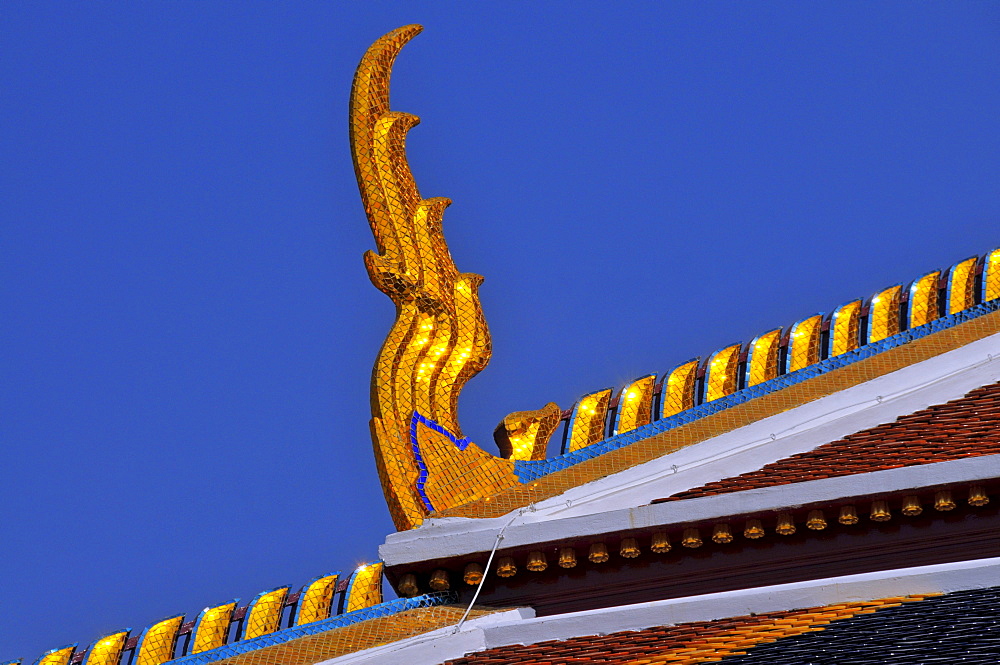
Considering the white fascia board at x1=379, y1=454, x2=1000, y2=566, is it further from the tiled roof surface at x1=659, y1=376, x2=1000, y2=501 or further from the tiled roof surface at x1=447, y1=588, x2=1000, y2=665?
the tiled roof surface at x1=447, y1=588, x2=1000, y2=665

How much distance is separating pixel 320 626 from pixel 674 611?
1921mm

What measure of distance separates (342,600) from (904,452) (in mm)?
2981

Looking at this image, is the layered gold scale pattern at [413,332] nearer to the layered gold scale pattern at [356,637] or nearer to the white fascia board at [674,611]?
the layered gold scale pattern at [356,637]

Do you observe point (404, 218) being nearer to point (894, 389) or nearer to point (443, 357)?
point (443, 357)

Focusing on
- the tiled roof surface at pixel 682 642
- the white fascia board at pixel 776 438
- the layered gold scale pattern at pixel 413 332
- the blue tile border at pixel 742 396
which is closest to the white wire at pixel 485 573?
the white fascia board at pixel 776 438

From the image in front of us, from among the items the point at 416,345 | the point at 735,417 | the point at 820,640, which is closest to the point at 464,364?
the point at 416,345

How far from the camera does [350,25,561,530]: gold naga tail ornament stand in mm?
8516

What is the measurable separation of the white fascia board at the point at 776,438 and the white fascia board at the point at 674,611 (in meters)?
0.61

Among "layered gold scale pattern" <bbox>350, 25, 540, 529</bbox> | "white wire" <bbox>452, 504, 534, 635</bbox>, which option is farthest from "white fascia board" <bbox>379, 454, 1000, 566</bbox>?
"layered gold scale pattern" <bbox>350, 25, 540, 529</bbox>

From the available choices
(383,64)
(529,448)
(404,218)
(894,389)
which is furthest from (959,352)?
(383,64)

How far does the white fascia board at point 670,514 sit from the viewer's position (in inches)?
291

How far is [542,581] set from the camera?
7.97m

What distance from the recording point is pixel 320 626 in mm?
8234

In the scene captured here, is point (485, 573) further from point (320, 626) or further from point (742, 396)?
point (742, 396)
